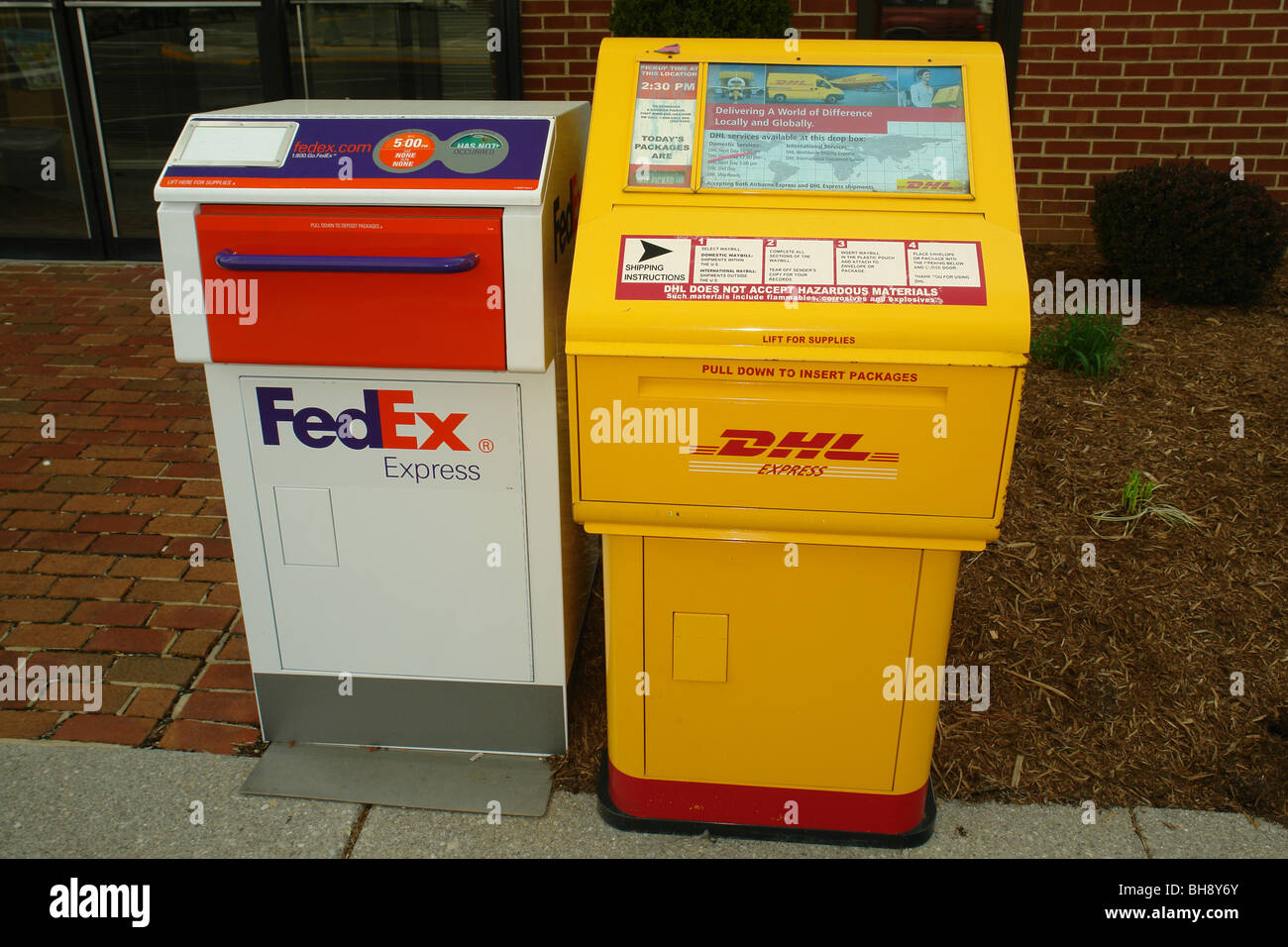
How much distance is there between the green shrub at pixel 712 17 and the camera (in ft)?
12.3

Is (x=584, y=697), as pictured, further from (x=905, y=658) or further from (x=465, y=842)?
(x=905, y=658)

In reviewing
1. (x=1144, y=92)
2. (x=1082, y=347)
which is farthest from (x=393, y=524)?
(x=1144, y=92)

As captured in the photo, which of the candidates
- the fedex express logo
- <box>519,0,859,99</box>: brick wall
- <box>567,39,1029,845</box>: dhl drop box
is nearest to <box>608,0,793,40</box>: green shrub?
<box>567,39,1029,845</box>: dhl drop box

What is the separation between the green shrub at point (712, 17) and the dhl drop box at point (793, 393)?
4.89 ft

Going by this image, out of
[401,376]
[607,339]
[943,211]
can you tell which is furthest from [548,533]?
[943,211]

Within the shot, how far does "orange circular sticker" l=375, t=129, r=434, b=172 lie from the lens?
7.52 ft

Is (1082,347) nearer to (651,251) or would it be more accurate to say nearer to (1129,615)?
(1129,615)

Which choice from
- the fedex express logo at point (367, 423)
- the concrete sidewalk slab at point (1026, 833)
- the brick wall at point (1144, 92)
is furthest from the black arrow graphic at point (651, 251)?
the brick wall at point (1144, 92)

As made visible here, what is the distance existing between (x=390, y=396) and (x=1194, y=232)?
4.48 metres

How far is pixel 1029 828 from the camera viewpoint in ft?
8.81

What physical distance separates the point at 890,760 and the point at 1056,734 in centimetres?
76

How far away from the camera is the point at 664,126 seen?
230 cm

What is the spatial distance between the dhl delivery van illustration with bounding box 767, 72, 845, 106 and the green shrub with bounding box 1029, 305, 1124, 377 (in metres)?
2.86

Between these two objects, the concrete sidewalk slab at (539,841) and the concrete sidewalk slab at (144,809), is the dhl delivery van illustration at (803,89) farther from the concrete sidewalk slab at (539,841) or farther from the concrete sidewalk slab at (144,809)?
the concrete sidewalk slab at (144,809)
